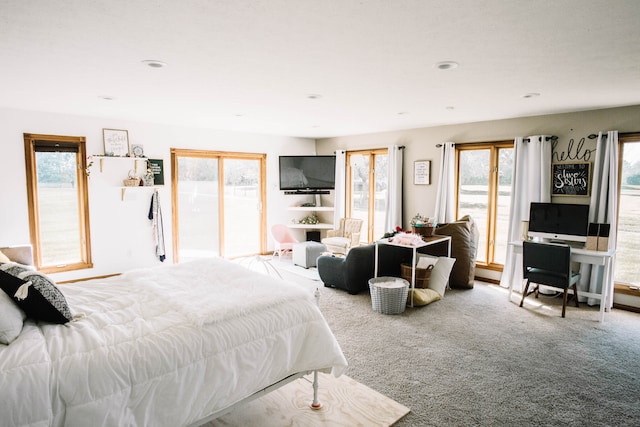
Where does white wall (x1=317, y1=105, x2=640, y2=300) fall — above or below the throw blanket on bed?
above

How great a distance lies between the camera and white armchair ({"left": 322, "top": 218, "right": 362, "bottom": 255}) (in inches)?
264

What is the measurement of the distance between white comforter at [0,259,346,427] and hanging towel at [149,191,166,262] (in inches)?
133

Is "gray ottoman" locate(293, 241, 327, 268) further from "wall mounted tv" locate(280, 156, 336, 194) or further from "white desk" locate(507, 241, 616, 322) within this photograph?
"white desk" locate(507, 241, 616, 322)

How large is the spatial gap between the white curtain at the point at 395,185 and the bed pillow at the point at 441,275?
1728 millimetres

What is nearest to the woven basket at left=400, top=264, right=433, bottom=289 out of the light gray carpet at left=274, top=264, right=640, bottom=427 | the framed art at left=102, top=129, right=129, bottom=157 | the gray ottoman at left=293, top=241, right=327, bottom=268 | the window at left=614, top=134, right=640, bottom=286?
the light gray carpet at left=274, top=264, right=640, bottom=427

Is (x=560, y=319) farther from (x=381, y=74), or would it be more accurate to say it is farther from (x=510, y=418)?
(x=381, y=74)

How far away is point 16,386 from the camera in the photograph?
149 cm

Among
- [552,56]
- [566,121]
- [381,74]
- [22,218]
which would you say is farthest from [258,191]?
[552,56]

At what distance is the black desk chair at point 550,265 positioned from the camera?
13.7 feet

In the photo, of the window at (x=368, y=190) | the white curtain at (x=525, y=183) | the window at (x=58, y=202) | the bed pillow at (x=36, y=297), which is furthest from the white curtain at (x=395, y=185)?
the bed pillow at (x=36, y=297)

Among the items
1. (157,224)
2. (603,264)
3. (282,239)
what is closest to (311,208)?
(282,239)

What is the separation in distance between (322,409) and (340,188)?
5340 millimetres

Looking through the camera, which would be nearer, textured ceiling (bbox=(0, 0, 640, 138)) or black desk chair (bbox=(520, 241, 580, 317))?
textured ceiling (bbox=(0, 0, 640, 138))

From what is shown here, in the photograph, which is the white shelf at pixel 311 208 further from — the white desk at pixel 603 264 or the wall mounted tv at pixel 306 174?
the white desk at pixel 603 264
